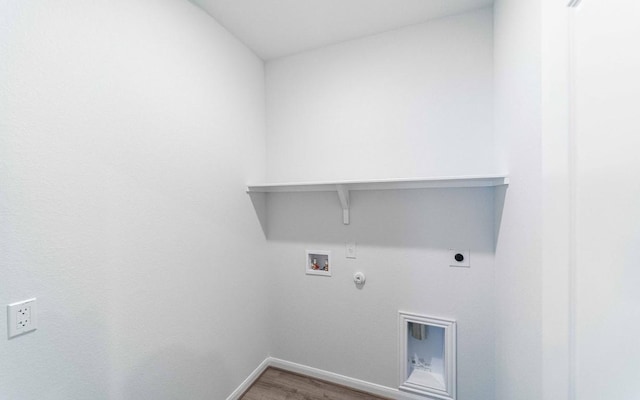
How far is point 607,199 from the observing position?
0.63 meters

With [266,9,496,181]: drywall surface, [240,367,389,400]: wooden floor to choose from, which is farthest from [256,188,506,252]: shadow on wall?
[240,367,389,400]: wooden floor

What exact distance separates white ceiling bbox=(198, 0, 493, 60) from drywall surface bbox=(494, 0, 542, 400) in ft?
1.50

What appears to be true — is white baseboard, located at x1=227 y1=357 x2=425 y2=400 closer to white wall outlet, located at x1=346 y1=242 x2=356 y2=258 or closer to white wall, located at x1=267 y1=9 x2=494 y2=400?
white wall, located at x1=267 y1=9 x2=494 y2=400

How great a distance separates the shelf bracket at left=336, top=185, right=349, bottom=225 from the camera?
5.76ft

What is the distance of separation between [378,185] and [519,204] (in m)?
0.79

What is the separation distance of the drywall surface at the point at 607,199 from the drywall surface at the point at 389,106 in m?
0.88

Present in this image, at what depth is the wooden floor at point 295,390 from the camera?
5.82 feet

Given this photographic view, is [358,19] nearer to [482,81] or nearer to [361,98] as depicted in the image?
[361,98]

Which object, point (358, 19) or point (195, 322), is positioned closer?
point (195, 322)

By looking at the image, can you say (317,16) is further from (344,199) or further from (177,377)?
(177,377)

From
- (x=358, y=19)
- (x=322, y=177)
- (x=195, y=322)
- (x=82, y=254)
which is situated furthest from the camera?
(x=322, y=177)

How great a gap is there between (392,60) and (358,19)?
36 cm

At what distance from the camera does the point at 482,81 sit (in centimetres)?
154

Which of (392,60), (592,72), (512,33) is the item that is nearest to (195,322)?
(592,72)
